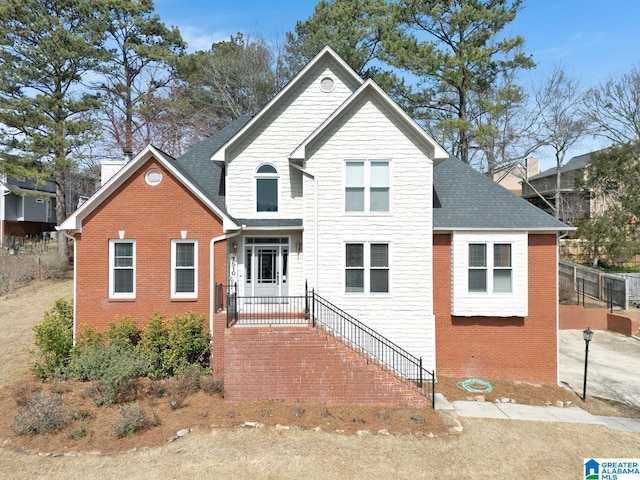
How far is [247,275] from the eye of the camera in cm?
1387

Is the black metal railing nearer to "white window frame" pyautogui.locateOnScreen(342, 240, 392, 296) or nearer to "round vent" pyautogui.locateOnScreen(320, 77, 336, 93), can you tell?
"white window frame" pyautogui.locateOnScreen(342, 240, 392, 296)

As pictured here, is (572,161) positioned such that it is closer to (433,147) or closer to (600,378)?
(600,378)

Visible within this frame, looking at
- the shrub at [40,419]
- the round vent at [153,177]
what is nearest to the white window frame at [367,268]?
the round vent at [153,177]

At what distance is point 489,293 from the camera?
1283cm

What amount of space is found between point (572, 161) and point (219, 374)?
49.0 meters

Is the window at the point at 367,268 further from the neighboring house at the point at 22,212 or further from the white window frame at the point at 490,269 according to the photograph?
the neighboring house at the point at 22,212

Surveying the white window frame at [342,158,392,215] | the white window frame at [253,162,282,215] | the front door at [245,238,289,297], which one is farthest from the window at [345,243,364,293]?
the white window frame at [253,162,282,215]

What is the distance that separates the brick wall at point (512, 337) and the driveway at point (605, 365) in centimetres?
148

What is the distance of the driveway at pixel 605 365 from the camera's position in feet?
41.6

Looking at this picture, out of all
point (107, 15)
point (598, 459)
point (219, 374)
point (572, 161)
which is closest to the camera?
point (598, 459)

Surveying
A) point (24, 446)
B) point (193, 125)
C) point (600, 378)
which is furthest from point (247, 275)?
point (193, 125)

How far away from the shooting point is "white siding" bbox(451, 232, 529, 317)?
41.9ft

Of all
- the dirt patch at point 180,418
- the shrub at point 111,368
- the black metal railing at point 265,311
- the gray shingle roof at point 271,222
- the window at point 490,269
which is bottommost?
the dirt patch at point 180,418

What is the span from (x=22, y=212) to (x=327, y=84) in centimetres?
3672
